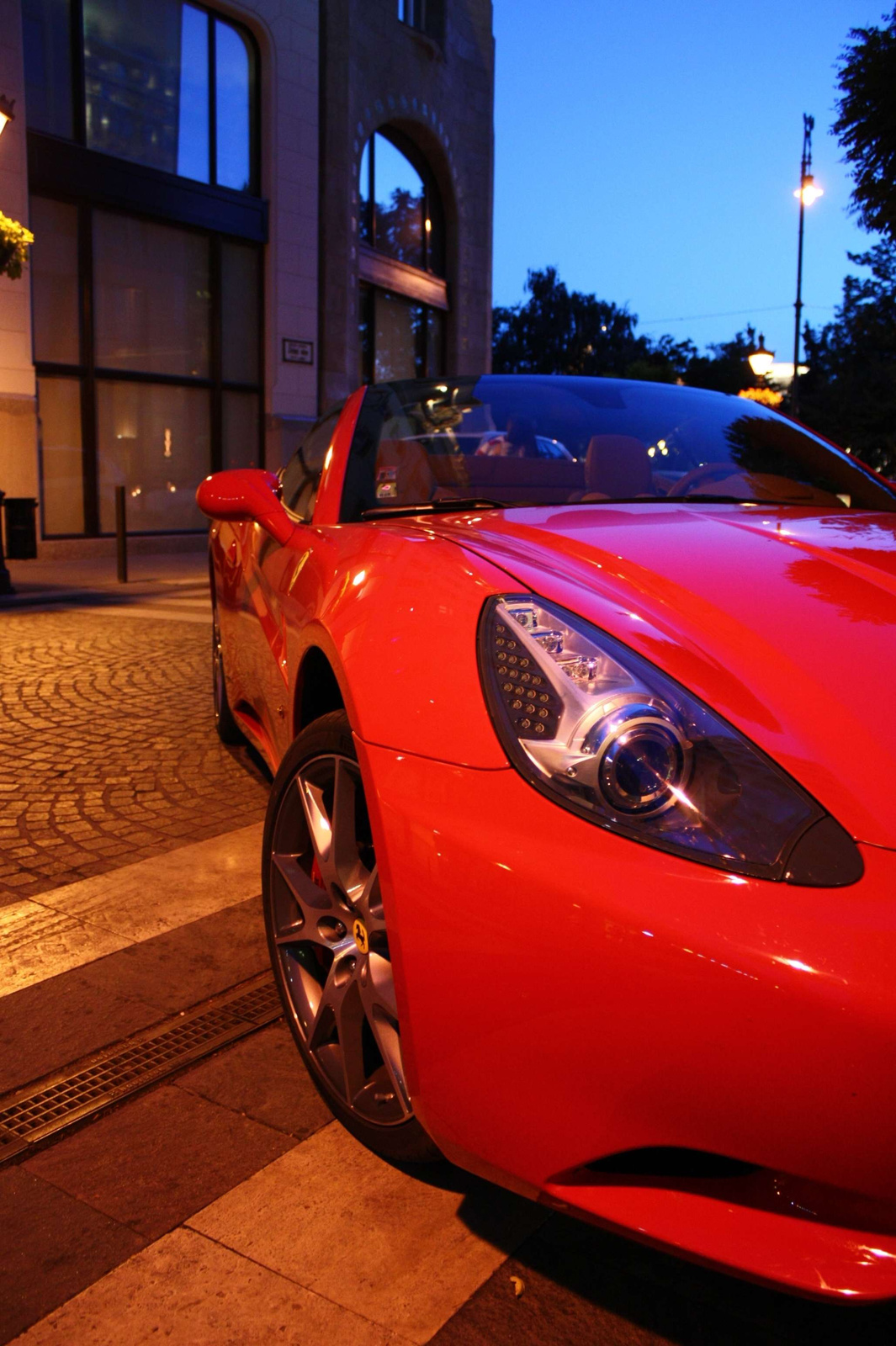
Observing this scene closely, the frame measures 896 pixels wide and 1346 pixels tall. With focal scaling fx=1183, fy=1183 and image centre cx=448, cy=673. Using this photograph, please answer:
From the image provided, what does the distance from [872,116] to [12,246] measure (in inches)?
382

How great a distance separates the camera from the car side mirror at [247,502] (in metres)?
3.14

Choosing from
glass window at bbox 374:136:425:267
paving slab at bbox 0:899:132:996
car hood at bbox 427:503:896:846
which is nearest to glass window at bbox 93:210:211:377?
glass window at bbox 374:136:425:267

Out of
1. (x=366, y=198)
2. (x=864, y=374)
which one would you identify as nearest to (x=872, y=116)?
(x=366, y=198)

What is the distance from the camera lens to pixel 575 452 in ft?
10.3

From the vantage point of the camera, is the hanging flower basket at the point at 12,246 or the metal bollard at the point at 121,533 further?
the metal bollard at the point at 121,533

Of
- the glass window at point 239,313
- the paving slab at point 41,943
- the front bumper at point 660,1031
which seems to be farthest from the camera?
the glass window at point 239,313

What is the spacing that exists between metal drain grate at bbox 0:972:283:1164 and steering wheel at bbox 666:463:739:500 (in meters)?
1.62

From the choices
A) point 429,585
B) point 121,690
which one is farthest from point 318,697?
point 121,690

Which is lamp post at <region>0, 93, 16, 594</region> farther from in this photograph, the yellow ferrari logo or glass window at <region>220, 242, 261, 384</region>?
the yellow ferrari logo

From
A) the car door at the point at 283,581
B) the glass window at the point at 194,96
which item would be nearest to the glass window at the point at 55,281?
the glass window at the point at 194,96

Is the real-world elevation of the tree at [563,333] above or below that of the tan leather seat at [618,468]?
above

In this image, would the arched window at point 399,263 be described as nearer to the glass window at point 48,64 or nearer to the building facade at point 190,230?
the building facade at point 190,230

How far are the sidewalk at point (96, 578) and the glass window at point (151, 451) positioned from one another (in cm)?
82

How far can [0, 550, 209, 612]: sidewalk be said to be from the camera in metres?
11.3
